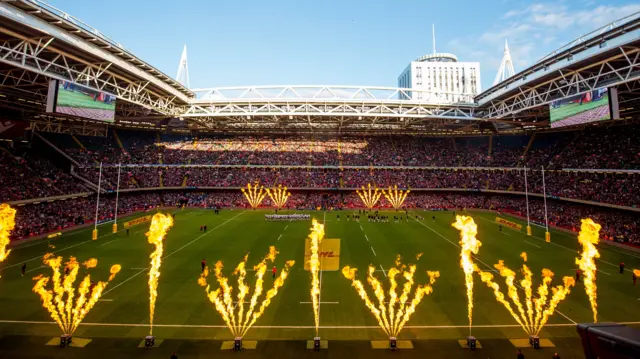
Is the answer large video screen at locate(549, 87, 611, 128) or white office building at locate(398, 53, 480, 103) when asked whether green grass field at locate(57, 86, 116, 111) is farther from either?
white office building at locate(398, 53, 480, 103)

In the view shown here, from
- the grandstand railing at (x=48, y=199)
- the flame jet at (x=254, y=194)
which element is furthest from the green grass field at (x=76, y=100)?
the flame jet at (x=254, y=194)

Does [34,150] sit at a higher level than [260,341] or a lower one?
higher

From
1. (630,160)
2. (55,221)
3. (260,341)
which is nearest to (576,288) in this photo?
(260,341)

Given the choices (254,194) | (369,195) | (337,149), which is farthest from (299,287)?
(337,149)

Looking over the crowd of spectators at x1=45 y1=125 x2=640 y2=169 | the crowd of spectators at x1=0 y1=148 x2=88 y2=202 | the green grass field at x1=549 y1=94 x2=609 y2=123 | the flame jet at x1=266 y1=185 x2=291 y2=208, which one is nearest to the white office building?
the crowd of spectators at x1=45 y1=125 x2=640 y2=169

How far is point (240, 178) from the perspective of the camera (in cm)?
5653

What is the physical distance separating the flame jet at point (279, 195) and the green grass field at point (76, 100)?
1237 inches

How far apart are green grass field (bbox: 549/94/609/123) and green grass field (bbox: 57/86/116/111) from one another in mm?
41276

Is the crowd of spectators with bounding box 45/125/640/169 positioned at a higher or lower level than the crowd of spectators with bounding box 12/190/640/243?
higher

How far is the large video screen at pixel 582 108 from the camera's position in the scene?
76.6 ft

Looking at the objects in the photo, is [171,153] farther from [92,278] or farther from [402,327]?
[402,327]

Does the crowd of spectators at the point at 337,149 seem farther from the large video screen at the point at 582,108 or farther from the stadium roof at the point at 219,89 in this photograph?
the large video screen at the point at 582,108

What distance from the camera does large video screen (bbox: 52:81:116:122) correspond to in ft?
73.6

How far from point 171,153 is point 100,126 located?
13.3 metres
